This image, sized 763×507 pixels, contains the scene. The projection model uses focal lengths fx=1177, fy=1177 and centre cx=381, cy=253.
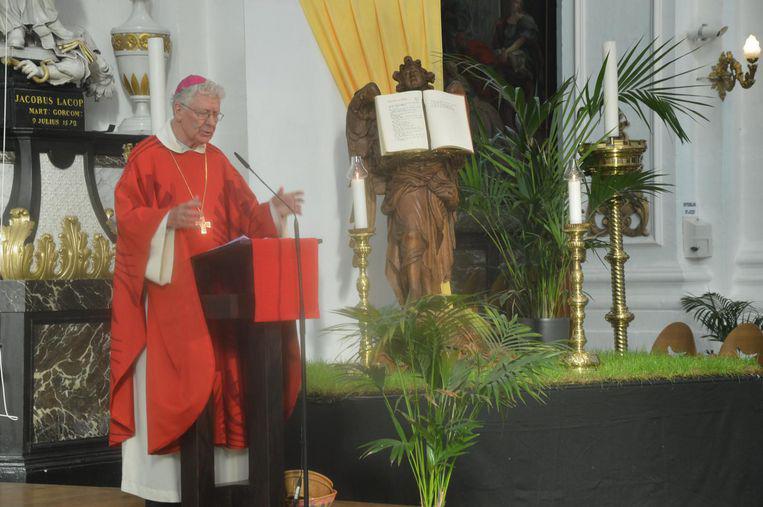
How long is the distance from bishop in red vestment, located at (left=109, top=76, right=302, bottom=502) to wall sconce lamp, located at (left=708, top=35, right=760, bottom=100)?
5265 millimetres

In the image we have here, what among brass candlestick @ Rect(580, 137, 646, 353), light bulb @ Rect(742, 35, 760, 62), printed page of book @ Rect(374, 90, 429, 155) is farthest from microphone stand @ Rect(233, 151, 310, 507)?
light bulb @ Rect(742, 35, 760, 62)

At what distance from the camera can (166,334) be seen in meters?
4.97

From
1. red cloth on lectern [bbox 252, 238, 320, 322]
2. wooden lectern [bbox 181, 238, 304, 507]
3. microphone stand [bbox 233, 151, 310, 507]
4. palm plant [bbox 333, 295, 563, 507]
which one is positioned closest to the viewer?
microphone stand [bbox 233, 151, 310, 507]

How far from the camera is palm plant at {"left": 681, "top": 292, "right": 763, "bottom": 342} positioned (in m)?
8.72

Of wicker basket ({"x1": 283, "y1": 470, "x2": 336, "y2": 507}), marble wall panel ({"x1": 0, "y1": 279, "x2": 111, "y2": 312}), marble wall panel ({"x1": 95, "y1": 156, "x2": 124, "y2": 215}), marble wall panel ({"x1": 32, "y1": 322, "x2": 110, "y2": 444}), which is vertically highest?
marble wall panel ({"x1": 95, "y1": 156, "x2": 124, "y2": 215})

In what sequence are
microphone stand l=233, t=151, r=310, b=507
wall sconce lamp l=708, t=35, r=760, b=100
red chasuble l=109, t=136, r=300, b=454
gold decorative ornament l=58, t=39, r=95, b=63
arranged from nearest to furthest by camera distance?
microphone stand l=233, t=151, r=310, b=507, red chasuble l=109, t=136, r=300, b=454, gold decorative ornament l=58, t=39, r=95, b=63, wall sconce lamp l=708, t=35, r=760, b=100

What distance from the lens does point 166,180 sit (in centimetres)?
518

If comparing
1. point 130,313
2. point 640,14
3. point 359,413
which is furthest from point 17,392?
point 640,14

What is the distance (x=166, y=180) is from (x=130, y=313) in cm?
61

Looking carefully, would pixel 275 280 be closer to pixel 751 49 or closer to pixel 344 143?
pixel 344 143

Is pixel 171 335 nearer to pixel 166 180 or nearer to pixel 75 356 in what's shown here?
pixel 166 180

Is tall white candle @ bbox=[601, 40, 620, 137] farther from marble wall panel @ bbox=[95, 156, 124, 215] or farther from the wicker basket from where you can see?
marble wall panel @ bbox=[95, 156, 124, 215]

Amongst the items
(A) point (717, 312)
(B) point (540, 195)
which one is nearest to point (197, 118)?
(B) point (540, 195)

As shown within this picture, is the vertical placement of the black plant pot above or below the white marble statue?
below
